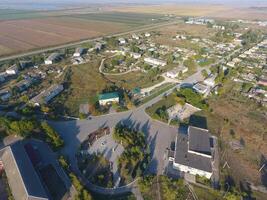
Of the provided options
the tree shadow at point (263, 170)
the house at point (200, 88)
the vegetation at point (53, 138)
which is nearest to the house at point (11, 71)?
the vegetation at point (53, 138)

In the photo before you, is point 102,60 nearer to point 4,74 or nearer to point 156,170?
point 4,74

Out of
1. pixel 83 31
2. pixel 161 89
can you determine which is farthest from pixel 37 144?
pixel 83 31

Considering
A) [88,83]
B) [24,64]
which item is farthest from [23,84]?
[24,64]

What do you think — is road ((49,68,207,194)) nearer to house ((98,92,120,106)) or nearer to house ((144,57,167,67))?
house ((98,92,120,106))

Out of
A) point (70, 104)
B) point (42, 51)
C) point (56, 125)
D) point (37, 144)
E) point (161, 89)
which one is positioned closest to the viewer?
point (37, 144)

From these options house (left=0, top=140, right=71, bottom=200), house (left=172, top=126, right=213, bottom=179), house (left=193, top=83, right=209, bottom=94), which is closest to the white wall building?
house (left=0, top=140, right=71, bottom=200)

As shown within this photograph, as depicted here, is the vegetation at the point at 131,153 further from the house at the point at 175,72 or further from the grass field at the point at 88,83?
the house at the point at 175,72

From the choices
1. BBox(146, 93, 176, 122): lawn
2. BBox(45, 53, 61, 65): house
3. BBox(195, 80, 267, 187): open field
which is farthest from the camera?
BBox(45, 53, 61, 65): house

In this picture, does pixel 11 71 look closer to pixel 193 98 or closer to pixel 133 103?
pixel 133 103
